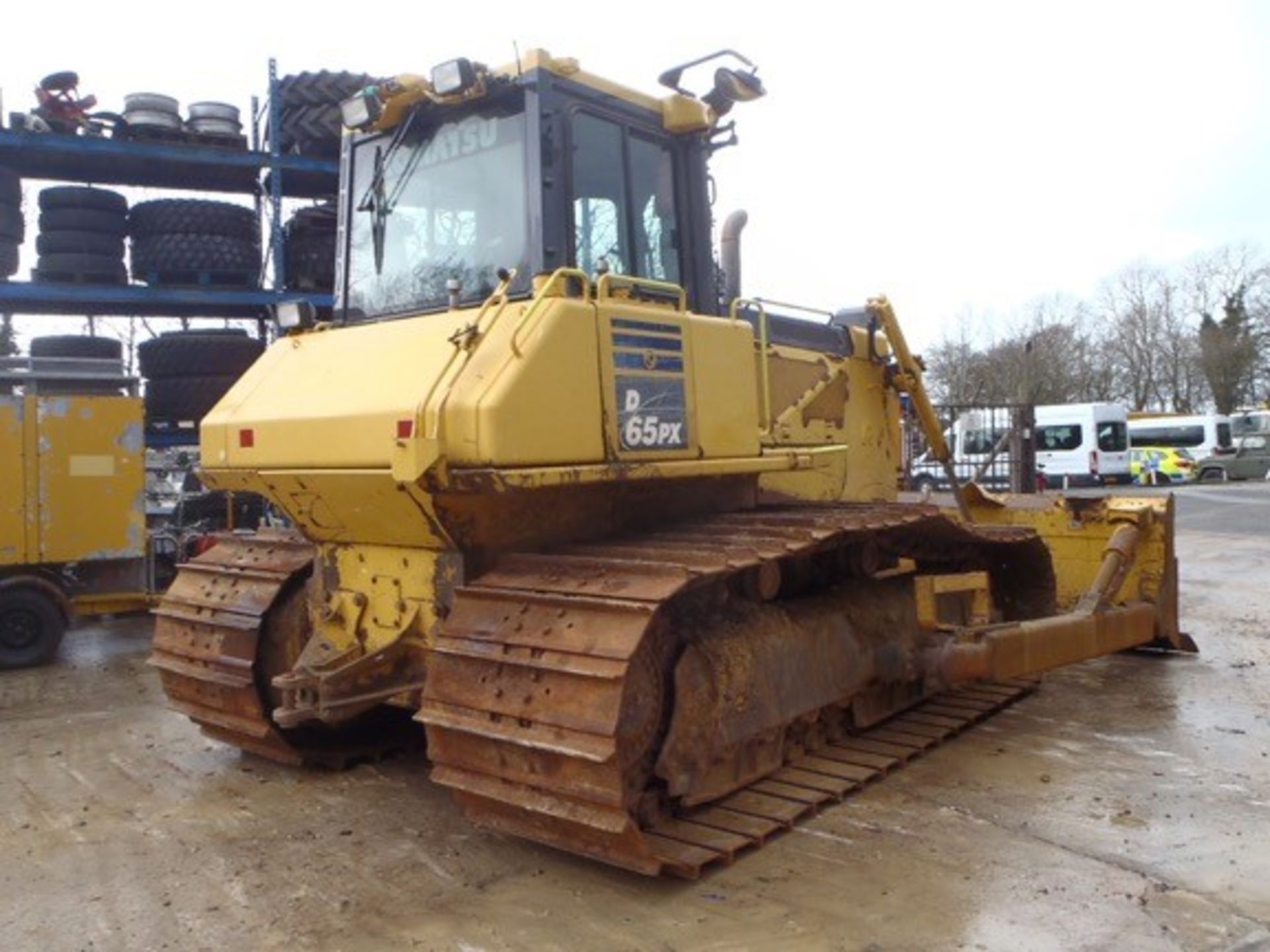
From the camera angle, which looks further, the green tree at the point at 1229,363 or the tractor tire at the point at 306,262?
the green tree at the point at 1229,363

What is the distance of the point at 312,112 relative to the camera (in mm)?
11805

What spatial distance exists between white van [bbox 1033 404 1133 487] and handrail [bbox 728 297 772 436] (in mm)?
27215

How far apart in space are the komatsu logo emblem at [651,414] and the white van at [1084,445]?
28.5 meters

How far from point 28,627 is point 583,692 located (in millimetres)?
6850

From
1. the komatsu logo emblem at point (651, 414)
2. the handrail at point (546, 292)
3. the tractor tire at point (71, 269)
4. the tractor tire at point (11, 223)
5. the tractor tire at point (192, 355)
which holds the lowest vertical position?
the komatsu logo emblem at point (651, 414)

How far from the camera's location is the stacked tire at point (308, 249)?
456 inches

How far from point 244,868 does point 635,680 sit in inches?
66.6

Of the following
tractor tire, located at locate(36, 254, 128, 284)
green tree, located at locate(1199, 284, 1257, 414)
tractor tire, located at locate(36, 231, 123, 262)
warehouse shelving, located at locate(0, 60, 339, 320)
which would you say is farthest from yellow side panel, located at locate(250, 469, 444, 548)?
green tree, located at locate(1199, 284, 1257, 414)

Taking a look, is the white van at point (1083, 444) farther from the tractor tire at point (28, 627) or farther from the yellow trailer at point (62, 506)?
the tractor tire at point (28, 627)

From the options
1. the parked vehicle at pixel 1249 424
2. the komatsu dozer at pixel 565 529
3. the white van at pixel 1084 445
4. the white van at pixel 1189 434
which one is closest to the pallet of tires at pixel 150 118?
the komatsu dozer at pixel 565 529

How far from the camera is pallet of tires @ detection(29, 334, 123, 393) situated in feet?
34.1

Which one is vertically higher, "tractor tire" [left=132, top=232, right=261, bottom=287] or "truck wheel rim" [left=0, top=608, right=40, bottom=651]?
"tractor tire" [left=132, top=232, right=261, bottom=287]

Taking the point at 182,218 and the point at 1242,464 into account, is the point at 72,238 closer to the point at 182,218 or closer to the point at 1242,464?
the point at 182,218

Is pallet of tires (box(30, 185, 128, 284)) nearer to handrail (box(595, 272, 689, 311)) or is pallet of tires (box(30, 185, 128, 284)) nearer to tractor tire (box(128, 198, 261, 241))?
tractor tire (box(128, 198, 261, 241))
